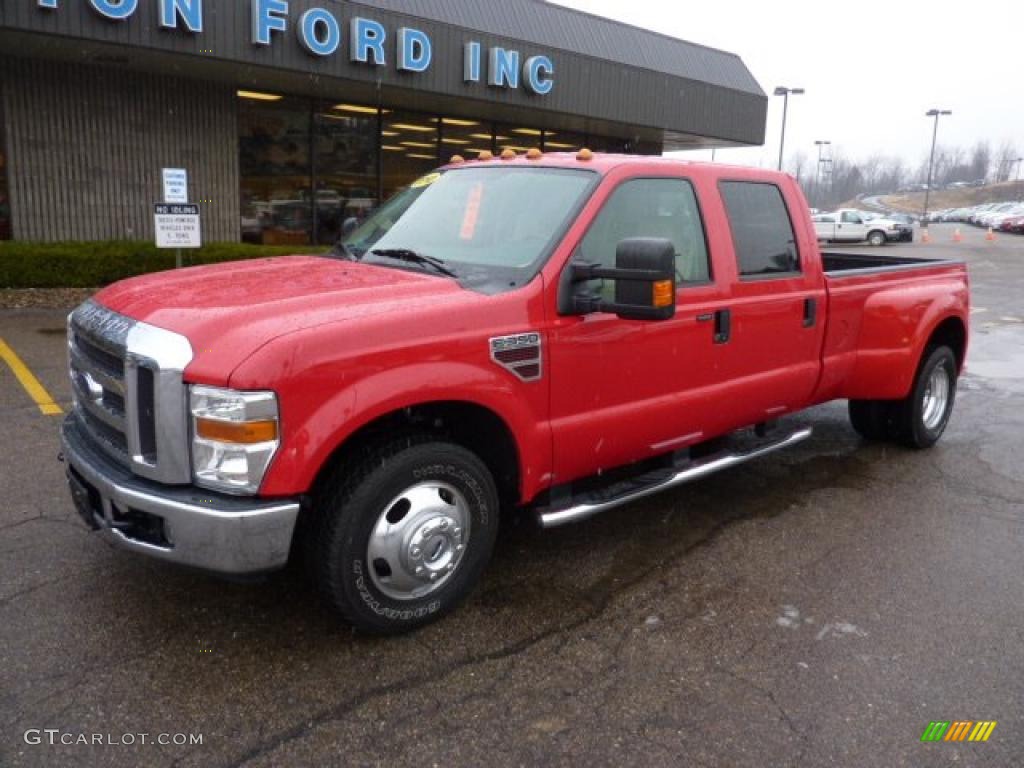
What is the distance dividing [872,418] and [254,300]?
15.3 ft

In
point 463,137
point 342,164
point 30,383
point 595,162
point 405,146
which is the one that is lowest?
point 30,383

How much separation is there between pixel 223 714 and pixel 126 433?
3.37 ft

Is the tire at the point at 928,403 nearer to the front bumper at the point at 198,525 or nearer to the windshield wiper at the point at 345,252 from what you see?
the windshield wiper at the point at 345,252

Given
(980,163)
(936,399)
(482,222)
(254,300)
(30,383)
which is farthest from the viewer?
(980,163)

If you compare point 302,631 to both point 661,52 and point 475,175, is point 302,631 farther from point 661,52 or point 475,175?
point 661,52

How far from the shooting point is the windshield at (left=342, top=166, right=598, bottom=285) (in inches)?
143

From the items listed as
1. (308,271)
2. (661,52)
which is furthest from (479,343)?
(661,52)

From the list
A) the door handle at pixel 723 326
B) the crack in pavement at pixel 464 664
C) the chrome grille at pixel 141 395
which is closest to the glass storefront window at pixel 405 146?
the door handle at pixel 723 326

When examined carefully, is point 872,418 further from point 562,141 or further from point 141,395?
point 562,141

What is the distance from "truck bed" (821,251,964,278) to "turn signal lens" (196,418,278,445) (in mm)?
3619

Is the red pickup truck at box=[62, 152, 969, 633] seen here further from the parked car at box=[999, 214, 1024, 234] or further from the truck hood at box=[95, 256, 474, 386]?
the parked car at box=[999, 214, 1024, 234]

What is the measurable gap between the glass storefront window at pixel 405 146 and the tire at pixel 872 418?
42.0 feet

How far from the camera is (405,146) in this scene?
17.2m

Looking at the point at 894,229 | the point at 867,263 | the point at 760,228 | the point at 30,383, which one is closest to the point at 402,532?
the point at 760,228
